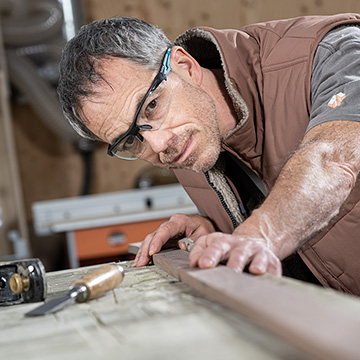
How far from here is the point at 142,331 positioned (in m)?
0.65

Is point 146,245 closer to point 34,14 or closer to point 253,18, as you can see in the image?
point 34,14

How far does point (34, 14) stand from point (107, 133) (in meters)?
2.95

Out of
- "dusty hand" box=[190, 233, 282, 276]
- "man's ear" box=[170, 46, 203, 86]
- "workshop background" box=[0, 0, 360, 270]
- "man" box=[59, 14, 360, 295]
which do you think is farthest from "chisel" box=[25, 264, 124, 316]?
"workshop background" box=[0, 0, 360, 270]

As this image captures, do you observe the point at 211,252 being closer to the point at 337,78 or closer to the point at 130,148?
the point at 337,78

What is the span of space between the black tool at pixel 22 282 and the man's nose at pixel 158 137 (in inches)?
22.9

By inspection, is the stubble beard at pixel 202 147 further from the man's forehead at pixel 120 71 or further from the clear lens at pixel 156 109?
the man's forehead at pixel 120 71

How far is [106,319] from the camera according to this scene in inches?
29.9

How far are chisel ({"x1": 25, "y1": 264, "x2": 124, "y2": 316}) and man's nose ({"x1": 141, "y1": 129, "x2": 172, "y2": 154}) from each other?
0.58 meters

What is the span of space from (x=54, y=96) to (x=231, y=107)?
9.60 ft

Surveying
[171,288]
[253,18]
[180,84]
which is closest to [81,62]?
[180,84]

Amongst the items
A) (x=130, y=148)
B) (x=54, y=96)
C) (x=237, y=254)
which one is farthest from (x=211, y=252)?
(x=54, y=96)

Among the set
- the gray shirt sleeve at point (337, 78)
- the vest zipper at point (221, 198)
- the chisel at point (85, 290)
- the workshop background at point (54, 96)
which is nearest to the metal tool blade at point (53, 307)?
the chisel at point (85, 290)

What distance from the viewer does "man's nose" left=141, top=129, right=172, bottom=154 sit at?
1465mm

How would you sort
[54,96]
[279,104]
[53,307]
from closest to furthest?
[53,307]
[279,104]
[54,96]
